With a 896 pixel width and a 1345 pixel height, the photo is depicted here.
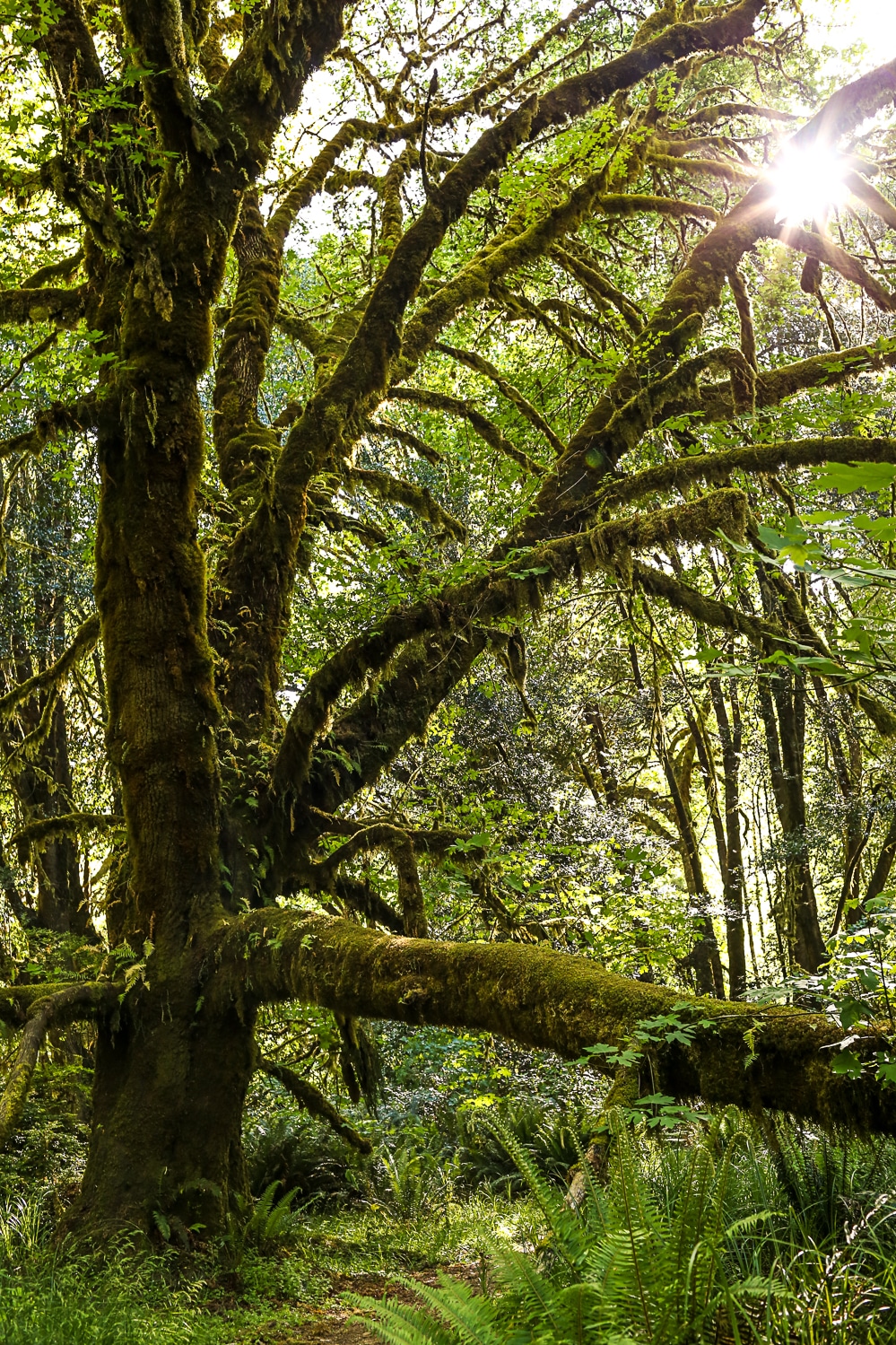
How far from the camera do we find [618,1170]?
2.16 metres

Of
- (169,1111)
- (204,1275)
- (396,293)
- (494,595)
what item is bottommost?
(204,1275)

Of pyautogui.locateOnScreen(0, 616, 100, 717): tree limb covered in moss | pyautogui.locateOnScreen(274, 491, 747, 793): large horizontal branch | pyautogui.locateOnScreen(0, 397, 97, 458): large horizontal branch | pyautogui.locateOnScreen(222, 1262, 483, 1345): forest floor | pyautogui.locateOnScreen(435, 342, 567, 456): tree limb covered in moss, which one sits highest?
pyautogui.locateOnScreen(435, 342, 567, 456): tree limb covered in moss

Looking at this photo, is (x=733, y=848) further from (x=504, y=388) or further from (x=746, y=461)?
(x=746, y=461)

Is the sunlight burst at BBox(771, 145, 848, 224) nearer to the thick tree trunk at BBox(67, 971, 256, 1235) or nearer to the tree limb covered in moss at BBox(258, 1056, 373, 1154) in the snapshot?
the thick tree trunk at BBox(67, 971, 256, 1235)

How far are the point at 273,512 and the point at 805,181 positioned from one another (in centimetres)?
423

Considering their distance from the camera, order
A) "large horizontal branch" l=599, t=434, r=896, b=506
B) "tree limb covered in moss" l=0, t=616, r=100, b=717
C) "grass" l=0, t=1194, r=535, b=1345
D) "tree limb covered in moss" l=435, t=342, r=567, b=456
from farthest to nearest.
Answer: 1. "tree limb covered in moss" l=435, t=342, r=567, b=456
2. "tree limb covered in moss" l=0, t=616, r=100, b=717
3. "large horizontal branch" l=599, t=434, r=896, b=506
4. "grass" l=0, t=1194, r=535, b=1345

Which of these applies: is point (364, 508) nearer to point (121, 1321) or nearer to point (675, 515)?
point (675, 515)

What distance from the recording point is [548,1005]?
3477 mm

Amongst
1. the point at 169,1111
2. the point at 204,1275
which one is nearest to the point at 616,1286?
the point at 204,1275

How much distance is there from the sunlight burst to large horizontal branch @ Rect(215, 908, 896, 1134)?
5289mm

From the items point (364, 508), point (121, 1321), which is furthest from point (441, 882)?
point (364, 508)

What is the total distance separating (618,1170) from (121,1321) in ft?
7.24

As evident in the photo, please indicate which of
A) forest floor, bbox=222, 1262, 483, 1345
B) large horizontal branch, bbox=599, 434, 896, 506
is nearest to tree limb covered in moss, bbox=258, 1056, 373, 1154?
forest floor, bbox=222, 1262, 483, 1345

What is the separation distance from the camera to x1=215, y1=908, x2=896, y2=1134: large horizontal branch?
272cm
